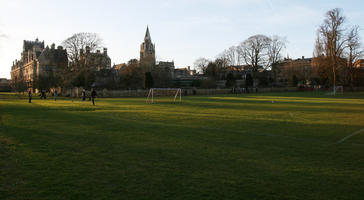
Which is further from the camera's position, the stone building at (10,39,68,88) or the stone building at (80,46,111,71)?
the stone building at (10,39,68,88)

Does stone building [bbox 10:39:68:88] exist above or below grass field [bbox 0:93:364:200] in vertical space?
above

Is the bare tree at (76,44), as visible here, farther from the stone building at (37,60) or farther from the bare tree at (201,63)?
the bare tree at (201,63)

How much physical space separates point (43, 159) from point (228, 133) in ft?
21.5

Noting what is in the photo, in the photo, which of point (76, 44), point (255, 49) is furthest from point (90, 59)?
point (255, 49)

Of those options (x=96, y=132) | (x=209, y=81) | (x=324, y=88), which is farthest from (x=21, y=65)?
(x=96, y=132)

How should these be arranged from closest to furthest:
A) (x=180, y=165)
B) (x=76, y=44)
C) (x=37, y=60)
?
(x=180, y=165) → (x=76, y=44) → (x=37, y=60)

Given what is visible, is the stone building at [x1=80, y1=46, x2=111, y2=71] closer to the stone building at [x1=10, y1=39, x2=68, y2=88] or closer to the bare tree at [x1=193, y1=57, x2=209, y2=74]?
the stone building at [x1=10, y1=39, x2=68, y2=88]

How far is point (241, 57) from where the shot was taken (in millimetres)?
79812

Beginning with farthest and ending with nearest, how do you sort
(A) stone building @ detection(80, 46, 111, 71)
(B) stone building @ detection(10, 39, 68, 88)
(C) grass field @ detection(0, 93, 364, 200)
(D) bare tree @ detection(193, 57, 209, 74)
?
(D) bare tree @ detection(193, 57, 209, 74), (B) stone building @ detection(10, 39, 68, 88), (A) stone building @ detection(80, 46, 111, 71), (C) grass field @ detection(0, 93, 364, 200)

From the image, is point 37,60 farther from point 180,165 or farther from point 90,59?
point 180,165

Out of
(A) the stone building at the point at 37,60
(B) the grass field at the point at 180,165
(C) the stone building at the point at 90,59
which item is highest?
(A) the stone building at the point at 37,60

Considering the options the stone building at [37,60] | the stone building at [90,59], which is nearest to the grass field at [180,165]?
the stone building at [90,59]

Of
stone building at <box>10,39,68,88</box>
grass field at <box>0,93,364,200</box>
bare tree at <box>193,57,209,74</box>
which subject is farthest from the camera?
bare tree at <box>193,57,209,74</box>

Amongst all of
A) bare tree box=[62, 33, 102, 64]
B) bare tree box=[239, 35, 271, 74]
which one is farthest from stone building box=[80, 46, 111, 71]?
bare tree box=[239, 35, 271, 74]
